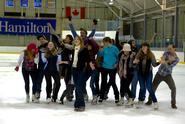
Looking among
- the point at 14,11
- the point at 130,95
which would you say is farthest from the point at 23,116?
the point at 14,11

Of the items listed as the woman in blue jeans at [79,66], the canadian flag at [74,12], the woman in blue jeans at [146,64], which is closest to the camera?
the woman in blue jeans at [79,66]

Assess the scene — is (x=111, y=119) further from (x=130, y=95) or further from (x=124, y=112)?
(x=130, y=95)

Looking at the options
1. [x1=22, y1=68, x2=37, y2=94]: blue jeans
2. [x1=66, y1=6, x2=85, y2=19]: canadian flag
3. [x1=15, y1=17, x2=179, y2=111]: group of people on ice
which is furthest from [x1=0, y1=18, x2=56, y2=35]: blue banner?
[x1=15, y1=17, x2=179, y2=111]: group of people on ice

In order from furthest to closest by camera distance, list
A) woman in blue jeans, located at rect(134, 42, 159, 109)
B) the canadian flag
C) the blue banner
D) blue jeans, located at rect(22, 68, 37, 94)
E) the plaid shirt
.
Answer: the canadian flag → the blue banner → blue jeans, located at rect(22, 68, 37, 94) → the plaid shirt → woman in blue jeans, located at rect(134, 42, 159, 109)

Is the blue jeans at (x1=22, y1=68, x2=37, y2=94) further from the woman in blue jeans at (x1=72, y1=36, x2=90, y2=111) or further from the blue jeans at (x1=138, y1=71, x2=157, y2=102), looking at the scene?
the blue jeans at (x1=138, y1=71, x2=157, y2=102)

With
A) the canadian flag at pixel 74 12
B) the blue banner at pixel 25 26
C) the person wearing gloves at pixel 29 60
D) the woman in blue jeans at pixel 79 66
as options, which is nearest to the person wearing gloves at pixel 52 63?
the person wearing gloves at pixel 29 60

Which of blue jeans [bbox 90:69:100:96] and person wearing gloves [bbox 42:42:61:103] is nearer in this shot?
person wearing gloves [bbox 42:42:61:103]

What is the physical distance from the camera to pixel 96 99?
27.8 feet

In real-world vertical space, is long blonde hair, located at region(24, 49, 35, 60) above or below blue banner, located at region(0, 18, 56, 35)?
below

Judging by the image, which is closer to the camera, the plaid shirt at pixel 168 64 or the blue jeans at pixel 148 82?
the blue jeans at pixel 148 82

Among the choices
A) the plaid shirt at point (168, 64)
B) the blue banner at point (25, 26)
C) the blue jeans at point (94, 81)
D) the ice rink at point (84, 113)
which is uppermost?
the blue banner at point (25, 26)

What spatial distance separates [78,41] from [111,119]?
5.50 ft

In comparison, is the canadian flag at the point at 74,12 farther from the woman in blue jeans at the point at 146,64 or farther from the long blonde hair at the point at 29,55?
the woman in blue jeans at the point at 146,64

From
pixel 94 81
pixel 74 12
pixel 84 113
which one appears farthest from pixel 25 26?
pixel 84 113
